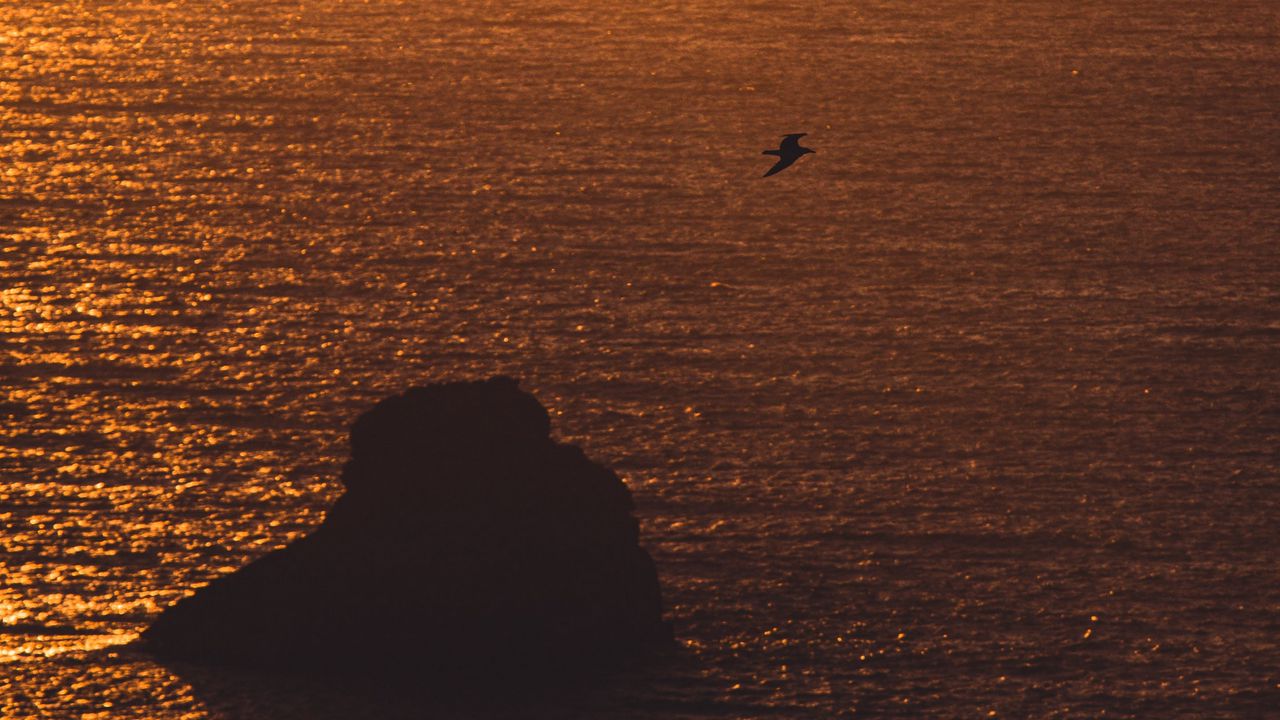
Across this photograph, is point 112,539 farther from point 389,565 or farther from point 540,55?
point 540,55

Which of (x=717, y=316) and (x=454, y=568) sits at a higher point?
(x=454, y=568)

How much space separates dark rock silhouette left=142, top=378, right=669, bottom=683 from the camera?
245 feet

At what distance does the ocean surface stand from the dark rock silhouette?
2.09m

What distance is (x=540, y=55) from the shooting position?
150875mm

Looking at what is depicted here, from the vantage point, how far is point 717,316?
10800 centimetres

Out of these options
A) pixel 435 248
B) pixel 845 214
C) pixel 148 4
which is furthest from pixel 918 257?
pixel 148 4

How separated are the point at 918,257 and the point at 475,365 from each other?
2585 centimetres

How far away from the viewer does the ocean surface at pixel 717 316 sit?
7769cm

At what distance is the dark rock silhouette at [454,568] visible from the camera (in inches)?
2945

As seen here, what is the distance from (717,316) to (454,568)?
3576 centimetres

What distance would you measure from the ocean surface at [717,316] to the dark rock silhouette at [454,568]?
209cm

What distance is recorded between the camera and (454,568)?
245 ft

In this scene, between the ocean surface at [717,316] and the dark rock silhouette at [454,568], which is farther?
the ocean surface at [717,316]

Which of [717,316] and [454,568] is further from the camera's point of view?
[717,316]
